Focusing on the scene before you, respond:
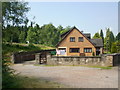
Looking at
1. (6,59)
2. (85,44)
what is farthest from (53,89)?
(85,44)

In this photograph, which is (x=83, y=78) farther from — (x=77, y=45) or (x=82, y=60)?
(x=77, y=45)

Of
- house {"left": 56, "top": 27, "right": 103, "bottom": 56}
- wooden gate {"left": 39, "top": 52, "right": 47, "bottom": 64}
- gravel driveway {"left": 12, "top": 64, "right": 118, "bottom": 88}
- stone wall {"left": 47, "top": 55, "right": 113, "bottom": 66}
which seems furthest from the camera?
house {"left": 56, "top": 27, "right": 103, "bottom": 56}

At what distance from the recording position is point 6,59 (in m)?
7.37

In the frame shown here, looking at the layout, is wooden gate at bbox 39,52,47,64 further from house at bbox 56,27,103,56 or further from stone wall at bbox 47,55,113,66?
house at bbox 56,27,103,56

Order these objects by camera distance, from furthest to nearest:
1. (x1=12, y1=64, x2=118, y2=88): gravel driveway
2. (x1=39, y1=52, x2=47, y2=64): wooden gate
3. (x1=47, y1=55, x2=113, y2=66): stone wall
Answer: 1. (x1=39, y1=52, x2=47, y2=64): wooden gate
2. (x1=47, y1=55, x2=113, y2=66): stone wall
3. (x1=12, y1=64, x2=118, y2=88): gravel driveway

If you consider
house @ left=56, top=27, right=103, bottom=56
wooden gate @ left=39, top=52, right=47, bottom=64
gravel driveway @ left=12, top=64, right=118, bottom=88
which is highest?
house @ left=56, top=27, right=103, bottom=56

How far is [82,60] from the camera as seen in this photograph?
17.2m

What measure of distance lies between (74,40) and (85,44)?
8.82 ft

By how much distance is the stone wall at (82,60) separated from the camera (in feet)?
53.9

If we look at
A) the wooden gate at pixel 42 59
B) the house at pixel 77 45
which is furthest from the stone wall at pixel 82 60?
the house at pixel 77 45

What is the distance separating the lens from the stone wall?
1642cm

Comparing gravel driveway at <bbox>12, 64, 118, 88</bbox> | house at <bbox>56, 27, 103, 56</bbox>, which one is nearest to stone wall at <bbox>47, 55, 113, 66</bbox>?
gravel driveway at <bbox>12, 64, 118, 88</bbox>

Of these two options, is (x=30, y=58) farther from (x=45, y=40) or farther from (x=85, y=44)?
(x=45, y=40)

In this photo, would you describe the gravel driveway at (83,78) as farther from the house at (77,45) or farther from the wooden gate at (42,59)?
the house at (77,45)
